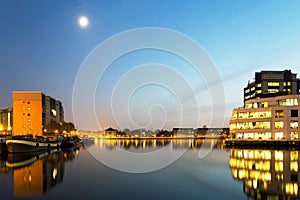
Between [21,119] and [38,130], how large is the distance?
726cm

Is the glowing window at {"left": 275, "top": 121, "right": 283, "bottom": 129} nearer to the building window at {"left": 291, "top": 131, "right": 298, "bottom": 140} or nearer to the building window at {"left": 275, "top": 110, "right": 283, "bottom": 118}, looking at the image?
the building window at {"left": 275, "top": 110, "right": 283, "bottom": 118}

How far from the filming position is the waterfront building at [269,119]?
73.1m

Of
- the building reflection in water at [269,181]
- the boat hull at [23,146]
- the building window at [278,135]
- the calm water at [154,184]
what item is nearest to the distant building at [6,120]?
the boat hull at [23,146]

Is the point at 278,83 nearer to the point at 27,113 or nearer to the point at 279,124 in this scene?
the point at 279,124

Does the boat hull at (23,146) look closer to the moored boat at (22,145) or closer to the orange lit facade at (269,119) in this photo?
the moored boat at (22,145)

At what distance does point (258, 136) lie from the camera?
76.6m

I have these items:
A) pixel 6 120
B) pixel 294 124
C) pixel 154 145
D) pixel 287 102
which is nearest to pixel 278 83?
pixel 287 102

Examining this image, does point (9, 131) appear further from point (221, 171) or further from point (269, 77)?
point (269, 77)

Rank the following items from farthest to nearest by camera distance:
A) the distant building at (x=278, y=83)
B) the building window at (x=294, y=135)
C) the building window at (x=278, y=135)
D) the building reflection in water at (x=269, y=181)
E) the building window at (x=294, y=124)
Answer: the distant building at (x=278, y=83)
the building window at (x=278, y=135)
the building window at (x=294, y=124)
the building window at (x=294, y=135)
the building reflection in water at (x=269, y=181)

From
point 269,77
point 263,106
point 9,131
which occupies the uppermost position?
point 269,77

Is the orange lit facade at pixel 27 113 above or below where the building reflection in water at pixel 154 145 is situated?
above

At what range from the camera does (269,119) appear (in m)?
75.8

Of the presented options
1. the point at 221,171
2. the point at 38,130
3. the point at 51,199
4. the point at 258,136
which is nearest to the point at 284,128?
the point at 258,136

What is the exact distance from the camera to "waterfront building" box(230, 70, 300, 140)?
73125 mm
